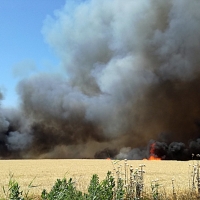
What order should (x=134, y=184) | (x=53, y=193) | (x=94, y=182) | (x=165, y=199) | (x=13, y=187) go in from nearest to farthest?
(x=13, y=187) → (x=53, y=193) → (x=94, y=182) → (x=134, y=184) → (x=165, y=199)

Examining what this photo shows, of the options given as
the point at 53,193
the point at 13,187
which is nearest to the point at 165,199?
the point at 53,193

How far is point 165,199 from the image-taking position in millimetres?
13961

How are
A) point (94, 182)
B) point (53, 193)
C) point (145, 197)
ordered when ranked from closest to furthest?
point (53, 193) < point (94, 182) < point (145, 197)

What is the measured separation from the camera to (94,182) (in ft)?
33.3

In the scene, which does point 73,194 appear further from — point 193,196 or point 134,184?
point 193,196

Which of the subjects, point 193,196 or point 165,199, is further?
point 193,196

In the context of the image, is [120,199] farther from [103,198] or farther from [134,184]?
[134,184]

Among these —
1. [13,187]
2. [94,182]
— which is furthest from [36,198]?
[13,187]

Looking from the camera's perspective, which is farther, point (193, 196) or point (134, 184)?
point (193, 196)

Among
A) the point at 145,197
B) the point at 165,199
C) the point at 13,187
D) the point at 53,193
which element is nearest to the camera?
the point at 13,187

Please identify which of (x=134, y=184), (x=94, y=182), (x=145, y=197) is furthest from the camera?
(x=145, y=197)

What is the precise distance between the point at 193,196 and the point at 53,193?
7.72 m

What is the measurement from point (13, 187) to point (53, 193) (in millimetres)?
1577

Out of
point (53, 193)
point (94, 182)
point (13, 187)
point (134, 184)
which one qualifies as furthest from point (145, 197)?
point (13, 187)
